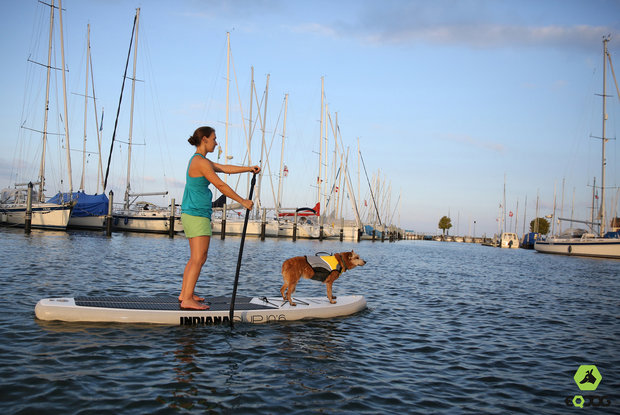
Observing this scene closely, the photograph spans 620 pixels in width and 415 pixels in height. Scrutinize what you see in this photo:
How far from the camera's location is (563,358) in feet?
22.2

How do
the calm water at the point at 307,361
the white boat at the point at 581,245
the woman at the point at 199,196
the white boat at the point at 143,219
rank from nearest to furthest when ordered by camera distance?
the calm water at the point at 307,361 < the woman at the point at 199,196 < the white boat at the point at 581,245 < the white boat at the point at 143,219

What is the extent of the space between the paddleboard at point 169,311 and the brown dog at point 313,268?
36 centimetres

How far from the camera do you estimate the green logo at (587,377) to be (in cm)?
558

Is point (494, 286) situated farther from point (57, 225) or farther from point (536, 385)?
point (57, 225)

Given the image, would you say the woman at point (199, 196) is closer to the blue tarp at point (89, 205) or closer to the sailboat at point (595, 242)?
the blue tarp at point (89, 205)

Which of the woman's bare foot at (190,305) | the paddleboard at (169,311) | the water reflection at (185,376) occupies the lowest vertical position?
the water reflection at (185,376)

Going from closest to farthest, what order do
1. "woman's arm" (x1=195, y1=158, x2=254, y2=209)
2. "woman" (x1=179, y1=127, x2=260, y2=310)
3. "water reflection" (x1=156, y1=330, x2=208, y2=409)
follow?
"water reflection" (x1=156, y1=330, x2=208, y2=409), "woman's arm" (x1=195, y1=158, x2=254, y2=209), "woman" (x1=179, y1=127, x2=260, y2=310)

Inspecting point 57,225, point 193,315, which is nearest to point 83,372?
point 193,315

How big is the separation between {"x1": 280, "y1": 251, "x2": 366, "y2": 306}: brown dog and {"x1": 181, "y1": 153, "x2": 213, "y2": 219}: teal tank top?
2148mm

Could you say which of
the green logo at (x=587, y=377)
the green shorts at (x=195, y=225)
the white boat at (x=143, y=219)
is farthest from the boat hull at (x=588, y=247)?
the green shorts at (x=195, y=225)

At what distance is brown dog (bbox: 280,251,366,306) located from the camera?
8156 mm

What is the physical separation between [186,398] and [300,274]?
13.5ft

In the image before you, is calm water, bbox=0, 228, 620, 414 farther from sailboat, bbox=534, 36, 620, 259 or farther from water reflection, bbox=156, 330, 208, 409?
sailboat, bbox=534, 36, 620, 259

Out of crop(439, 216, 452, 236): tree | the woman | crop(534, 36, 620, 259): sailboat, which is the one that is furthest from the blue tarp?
crop(439, 216, 452, 236): tree
